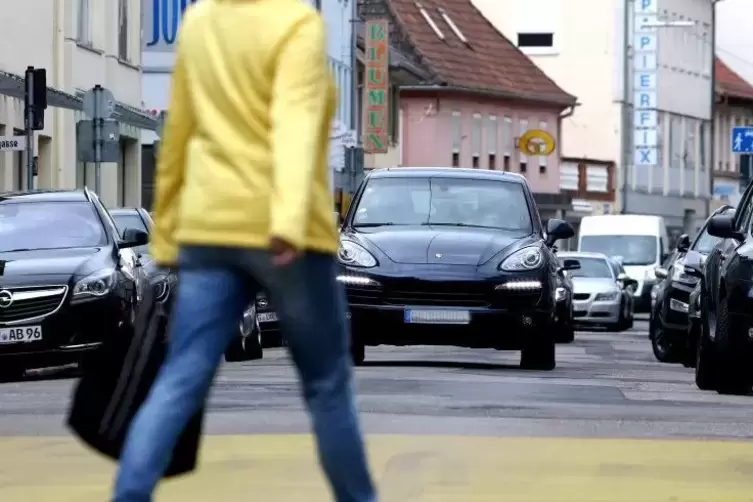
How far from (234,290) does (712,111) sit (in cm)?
10045

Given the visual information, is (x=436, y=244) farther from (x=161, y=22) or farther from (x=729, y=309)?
(x=161, y=22)

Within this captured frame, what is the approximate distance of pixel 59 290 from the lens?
17.9 m

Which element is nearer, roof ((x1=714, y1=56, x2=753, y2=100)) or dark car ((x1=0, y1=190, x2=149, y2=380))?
dark car ((x1=0, y1=190, x2=149, y2=380))

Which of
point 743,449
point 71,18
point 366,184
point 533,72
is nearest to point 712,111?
point 533,72

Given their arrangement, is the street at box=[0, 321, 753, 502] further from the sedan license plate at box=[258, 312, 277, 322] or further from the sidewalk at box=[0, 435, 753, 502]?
the sedan license plate at box=[258, 312, 277, 322]

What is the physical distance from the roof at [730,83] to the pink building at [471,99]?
750 inches

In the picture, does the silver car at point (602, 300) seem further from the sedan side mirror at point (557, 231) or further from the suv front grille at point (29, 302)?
the suv front grille at point (29, 302)

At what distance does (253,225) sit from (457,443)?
4.68 m

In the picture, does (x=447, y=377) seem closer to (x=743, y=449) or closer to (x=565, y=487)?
(x=743, y=449)

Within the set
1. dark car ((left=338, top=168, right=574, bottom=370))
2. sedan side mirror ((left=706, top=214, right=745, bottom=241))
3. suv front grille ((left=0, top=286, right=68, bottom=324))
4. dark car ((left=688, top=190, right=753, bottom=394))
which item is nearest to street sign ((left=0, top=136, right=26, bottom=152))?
dark car ((left=338, top=168, right=574, bottom=370))

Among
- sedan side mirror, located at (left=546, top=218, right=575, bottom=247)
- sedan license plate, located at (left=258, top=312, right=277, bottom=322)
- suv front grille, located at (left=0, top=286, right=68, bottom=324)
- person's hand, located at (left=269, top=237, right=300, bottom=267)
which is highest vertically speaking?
person's hand, located at (left=269, top=237, right=300, bottom=267)

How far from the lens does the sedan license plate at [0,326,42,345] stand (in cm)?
1773

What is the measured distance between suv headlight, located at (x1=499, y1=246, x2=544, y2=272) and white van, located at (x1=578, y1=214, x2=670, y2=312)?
123ft

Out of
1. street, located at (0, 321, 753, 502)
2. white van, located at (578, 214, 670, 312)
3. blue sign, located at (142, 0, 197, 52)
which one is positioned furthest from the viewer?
white van, located at (578, 214, 670, 312)
